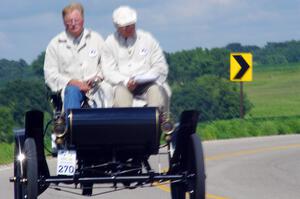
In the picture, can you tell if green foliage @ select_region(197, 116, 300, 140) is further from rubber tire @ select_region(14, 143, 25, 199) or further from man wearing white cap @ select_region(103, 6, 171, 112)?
rubber tire @ select_region(14, 143, 25, 199)

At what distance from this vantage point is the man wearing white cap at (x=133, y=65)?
1203 centimetres

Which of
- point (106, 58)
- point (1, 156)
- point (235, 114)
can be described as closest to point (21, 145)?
point (106, 58)

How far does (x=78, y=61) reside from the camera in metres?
12.3

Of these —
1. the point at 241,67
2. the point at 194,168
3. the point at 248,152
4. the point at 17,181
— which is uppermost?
the point at 241,67

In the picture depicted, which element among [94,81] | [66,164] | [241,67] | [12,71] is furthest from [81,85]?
[12,71]

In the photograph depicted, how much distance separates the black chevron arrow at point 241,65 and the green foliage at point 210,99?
17.9 m

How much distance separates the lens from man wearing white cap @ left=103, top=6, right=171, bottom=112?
12031 millimetres

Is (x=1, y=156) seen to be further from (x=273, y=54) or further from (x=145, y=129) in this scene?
(x=273, y=54)

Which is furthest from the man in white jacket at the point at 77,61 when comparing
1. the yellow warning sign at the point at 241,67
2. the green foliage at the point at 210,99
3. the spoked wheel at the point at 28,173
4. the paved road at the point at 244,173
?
the green foliage at the point at 210,99

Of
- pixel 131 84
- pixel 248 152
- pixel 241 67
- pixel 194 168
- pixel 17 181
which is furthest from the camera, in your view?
pixel 241 67

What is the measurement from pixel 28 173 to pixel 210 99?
2081 inches

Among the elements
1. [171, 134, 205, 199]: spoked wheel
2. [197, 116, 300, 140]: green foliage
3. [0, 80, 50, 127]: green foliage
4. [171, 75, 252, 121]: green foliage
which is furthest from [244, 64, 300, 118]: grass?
[171, 134, 205, 199]: spoked wheel

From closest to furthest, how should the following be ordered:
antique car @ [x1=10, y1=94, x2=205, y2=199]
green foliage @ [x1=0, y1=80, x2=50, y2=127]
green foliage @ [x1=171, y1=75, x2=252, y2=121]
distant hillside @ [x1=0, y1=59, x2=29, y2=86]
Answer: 1. antique car @ [x1=10, y1=94, x2=205, y2=199]
2. green foliage @ [x1=0, y1=80, x2=50, y2=127]
3. distant hillside @ [x1=0, y1=59, x2=29, y2=86]
4. green foliage @ [x1=171, y1=75, x2=252, y2=121]

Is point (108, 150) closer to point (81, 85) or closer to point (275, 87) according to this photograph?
point (81, 85)
